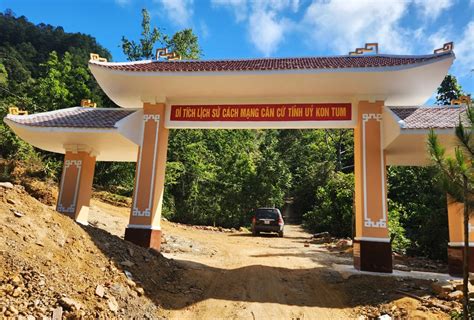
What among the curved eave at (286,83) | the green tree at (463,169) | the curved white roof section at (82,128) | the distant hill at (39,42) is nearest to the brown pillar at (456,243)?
the curved eave at (286,83)

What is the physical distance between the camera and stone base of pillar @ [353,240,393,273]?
25.7ft

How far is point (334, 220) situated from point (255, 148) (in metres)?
18.5

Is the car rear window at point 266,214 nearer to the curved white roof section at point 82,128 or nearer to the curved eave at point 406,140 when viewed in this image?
the curved eave at point 406,140

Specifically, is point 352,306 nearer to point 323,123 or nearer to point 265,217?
point 323,123

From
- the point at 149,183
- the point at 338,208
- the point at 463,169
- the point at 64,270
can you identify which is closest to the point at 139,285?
the point at 64,270

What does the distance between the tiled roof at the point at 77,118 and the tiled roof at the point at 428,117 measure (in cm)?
700

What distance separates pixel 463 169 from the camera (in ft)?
14.3

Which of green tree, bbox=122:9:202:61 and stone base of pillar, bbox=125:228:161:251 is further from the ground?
green tree, bbox=122:9:202:61

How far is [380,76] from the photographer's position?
8.20 meters

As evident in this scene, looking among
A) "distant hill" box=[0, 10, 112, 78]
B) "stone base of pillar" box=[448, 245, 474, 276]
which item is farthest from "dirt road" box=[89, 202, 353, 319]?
"distant hill" box=[0, 10, 112, 78]

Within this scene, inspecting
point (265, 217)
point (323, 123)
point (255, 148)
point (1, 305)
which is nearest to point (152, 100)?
point (323, 123)

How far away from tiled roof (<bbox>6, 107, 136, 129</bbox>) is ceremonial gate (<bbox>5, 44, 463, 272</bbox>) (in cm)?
3

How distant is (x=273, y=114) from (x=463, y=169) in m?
5.49

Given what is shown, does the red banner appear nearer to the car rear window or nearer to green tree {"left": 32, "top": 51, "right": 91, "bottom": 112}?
the car rear window
